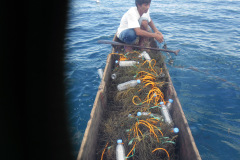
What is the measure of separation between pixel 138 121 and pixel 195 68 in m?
4.49

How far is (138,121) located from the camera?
2.84 m

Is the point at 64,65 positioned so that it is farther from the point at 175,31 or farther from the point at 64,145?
the point at 175,31

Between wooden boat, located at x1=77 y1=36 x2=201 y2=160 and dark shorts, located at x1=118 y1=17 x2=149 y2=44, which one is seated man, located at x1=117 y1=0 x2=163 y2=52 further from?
wooden boat, located at x1=77 y1=36 x2=201 y2=160

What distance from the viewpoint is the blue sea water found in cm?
400

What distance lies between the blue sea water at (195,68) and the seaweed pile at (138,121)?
1214mm

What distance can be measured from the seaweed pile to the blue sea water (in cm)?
121

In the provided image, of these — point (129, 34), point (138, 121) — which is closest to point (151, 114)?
point (138, 121)

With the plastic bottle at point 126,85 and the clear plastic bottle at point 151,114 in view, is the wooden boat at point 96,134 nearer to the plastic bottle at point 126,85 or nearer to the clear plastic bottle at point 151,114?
the clear plastic bottle at point 151,114

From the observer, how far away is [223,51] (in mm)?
7102

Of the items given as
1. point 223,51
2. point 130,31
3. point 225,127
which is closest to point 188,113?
point 225,127

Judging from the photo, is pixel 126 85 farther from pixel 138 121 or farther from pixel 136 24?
pixel 136 24

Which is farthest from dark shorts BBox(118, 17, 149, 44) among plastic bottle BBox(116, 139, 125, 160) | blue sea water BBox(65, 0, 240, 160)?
plastic bottle BBox(116, 139, 125, 160)

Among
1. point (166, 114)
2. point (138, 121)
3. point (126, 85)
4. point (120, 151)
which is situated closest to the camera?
point (120, 151)

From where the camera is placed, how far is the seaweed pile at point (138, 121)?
2.57 m
